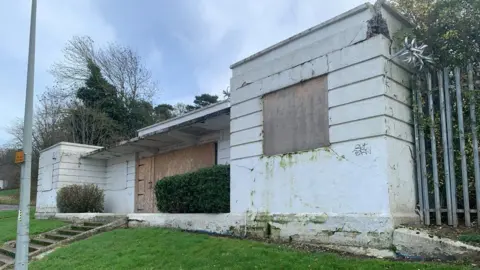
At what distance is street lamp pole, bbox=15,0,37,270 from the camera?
7.40m

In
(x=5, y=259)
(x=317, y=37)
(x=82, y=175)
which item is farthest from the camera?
(x=82, y=175)

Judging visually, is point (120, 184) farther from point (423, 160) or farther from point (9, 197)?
Result: point (9, 197)

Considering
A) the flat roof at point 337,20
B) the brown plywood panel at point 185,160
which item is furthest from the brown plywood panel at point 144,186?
the flat roof at point 337,20

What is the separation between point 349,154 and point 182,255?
3685 mm

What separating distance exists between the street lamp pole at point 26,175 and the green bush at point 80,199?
32.5 feet

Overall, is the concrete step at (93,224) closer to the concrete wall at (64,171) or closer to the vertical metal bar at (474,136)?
the concrete wall at (64,171)

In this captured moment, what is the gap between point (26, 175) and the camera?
25.0 ft

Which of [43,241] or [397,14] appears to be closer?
[397,14]

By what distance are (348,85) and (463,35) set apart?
7.09ft

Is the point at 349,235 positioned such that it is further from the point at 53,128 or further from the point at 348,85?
the point at 53,128

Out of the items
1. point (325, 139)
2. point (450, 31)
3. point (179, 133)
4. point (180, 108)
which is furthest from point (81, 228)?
point (180, 108)

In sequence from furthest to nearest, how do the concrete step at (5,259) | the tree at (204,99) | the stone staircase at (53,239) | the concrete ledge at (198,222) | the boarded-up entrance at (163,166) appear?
the tree at (204,99)
the boarded-up entrance at (163,166)
the stone staircase at (53,239)
the concrete step at (5,259)
the concrete ledge at (198,222)

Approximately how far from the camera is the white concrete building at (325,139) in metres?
6.93

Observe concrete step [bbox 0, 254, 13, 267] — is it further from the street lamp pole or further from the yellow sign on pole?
the yellow sign on pole
